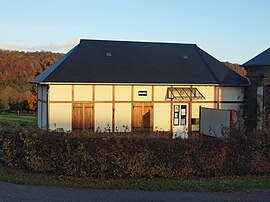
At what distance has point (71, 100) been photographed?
22312 millimetres

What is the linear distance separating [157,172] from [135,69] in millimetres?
14541

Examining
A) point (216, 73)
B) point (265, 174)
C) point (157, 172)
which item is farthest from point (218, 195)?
point (216, 73)

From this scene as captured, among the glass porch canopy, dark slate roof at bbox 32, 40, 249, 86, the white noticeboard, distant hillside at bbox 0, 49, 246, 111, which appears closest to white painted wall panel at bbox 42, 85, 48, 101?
dark slate roof at bbox 32, 40, 249, 86

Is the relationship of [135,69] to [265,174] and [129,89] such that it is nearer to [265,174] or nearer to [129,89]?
[129,89]

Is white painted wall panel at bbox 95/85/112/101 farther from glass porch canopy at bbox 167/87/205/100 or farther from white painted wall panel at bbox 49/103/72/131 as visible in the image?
glass porch canopy at bbox 167/87/205/100

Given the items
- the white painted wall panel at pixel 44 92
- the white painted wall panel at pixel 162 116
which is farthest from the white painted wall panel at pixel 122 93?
the white painted wall panel at pixel 44 92

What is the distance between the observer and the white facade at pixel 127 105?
22.2 metres

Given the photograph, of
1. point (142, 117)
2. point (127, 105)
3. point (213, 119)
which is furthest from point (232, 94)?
point (127, 105)

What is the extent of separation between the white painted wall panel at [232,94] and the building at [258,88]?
0.48 meters

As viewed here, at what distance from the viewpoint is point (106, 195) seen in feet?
28.8

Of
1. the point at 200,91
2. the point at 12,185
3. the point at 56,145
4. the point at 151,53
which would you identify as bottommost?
the point at 12,185

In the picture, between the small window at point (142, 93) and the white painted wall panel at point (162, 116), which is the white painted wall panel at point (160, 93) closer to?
the white painted wall panel at point (162, 116)

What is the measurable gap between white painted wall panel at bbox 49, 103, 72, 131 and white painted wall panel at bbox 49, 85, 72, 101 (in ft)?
1.05

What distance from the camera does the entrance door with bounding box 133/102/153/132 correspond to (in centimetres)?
2348
